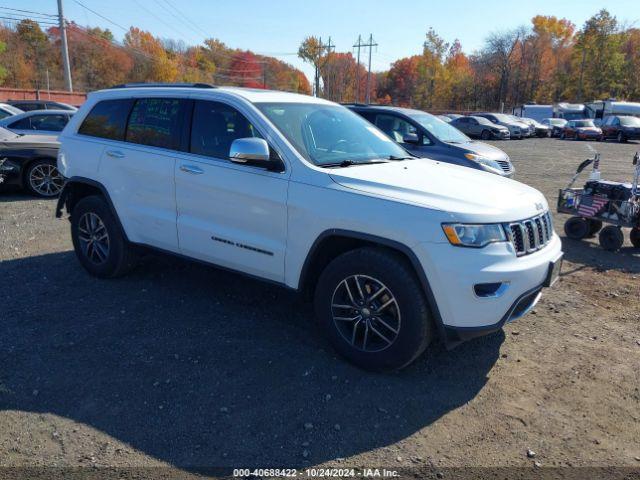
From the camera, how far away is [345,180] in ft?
11.7

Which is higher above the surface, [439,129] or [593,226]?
[439,129]

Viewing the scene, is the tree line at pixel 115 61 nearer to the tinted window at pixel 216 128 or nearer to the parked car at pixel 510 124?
the parked car at pixel 510 124

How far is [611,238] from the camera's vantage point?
6.98m

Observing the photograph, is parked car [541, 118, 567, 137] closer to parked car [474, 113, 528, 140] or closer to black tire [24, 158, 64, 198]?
parked car [474, 113, 528, 140]

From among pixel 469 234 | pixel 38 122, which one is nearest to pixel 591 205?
pixel 469 234

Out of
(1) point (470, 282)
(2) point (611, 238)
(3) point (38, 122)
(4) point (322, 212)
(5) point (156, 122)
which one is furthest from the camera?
(3) point (38, 122)

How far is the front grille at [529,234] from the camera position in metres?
3.35

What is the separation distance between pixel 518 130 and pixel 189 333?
35480 millimetres

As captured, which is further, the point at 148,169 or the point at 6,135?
the point at 6,135

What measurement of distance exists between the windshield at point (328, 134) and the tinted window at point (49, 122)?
8.34 metres

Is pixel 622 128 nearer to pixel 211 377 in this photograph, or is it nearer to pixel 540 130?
pixel 540 130

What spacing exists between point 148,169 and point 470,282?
298 centimetres

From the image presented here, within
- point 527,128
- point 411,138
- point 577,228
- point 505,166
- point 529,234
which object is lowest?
point 527,128

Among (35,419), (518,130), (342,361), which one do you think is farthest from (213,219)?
(518,130)
